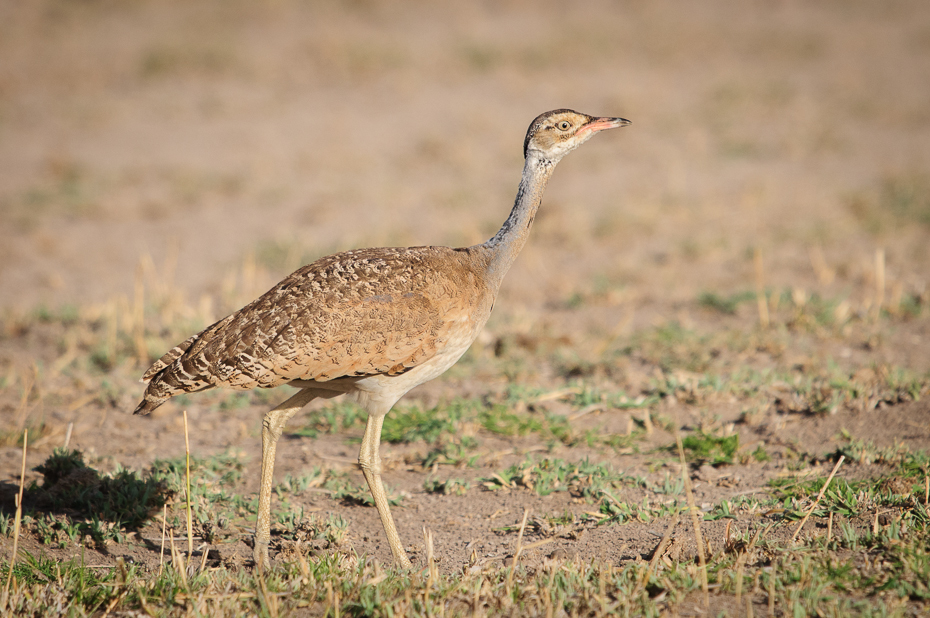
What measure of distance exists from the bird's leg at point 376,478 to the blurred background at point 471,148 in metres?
3.14

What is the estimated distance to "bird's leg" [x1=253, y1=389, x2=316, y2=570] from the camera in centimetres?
367

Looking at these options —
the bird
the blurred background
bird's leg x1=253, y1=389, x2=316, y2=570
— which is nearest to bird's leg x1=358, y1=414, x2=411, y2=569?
the bird

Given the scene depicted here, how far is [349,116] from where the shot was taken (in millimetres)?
14070

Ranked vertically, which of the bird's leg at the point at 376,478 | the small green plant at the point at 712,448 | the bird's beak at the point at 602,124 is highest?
the bird's beak at the point at 602,124

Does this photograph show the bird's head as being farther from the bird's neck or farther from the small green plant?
the small green plant

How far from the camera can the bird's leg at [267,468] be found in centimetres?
367

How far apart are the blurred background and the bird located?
121 inches

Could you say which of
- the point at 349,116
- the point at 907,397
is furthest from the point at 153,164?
the point at 907,397

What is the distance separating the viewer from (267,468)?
12.6 feet

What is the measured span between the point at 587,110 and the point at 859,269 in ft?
21.3

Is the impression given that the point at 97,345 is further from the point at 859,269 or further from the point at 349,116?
the point at 349,116

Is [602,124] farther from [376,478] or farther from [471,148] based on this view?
[471,148]

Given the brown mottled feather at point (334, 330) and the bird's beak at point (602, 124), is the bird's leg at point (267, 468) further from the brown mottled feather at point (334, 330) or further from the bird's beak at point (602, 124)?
the bird's beak at point (602, 124)

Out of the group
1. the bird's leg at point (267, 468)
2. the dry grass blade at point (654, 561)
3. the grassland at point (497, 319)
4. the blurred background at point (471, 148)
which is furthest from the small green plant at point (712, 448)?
the bird's leg at point (267, 468)
